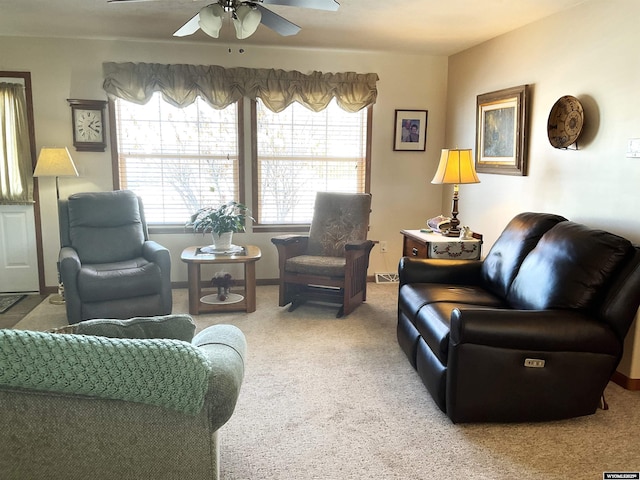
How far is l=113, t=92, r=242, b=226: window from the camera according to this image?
473 cm

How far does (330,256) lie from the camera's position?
450 centimetres

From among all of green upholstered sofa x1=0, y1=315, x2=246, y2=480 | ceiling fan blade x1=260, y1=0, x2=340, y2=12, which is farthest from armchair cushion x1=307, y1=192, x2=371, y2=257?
green upholstered sofa x1=0, y1=315, x2=246, y2=480

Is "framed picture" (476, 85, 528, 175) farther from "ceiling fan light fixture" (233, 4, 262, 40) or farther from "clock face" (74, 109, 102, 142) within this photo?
"clock face" (74, 109, 102, 142)

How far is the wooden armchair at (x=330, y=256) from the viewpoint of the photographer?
4113 mm

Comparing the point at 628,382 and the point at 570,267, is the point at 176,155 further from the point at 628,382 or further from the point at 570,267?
the point at 628,382

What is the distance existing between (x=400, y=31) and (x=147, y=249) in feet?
9.17

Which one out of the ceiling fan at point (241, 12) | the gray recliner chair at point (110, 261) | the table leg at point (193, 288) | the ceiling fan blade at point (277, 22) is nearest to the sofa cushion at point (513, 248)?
the ceiling fan at point (241, 12)

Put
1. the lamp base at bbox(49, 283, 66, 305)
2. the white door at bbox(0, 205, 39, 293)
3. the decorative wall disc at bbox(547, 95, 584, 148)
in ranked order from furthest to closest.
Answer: the white door at bbox(0, 205, 39, 293) < the lamp base at bbox(49, 283, 66, 305) < the decorative wall disc at bbox(547, 95, 584, 148)

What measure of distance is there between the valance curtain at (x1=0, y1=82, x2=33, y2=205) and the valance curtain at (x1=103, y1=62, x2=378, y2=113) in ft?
2.71

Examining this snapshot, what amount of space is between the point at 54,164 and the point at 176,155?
3.49 ft

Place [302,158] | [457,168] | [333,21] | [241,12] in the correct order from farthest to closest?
[302,158] < [457,168] < [333,21] < [241,12]

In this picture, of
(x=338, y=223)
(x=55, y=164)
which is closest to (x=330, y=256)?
(x=338, y=223)

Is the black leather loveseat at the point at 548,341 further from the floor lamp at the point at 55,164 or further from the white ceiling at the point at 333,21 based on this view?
the floor lamp at the point at 55,164

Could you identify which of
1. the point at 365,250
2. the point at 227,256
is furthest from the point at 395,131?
the point at 227,256
